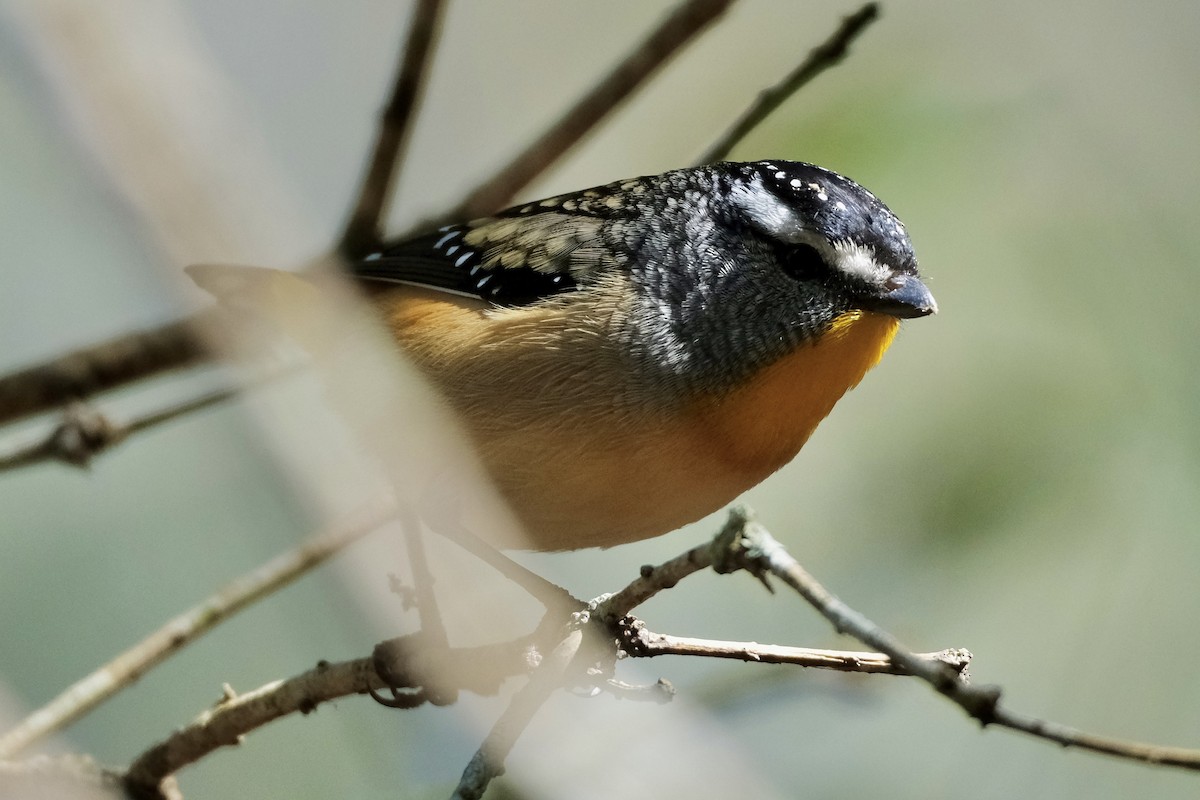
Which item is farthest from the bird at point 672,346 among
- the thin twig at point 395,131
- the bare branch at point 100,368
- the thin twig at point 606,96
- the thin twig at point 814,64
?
the bare branch at point 100,368

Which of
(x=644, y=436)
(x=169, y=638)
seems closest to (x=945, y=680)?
(x=644, y=436)

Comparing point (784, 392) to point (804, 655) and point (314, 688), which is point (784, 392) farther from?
point (314, 688)

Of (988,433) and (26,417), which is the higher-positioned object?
(26,417)

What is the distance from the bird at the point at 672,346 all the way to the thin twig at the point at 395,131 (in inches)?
16.9

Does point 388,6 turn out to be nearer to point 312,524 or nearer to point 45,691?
point 312,524

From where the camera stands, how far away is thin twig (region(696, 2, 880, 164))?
3.76 meters

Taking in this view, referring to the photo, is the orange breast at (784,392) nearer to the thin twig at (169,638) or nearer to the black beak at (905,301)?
the black beak at (905,301)

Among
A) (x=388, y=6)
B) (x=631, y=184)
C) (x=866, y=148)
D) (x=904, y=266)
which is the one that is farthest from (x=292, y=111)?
(x=904, y=266)

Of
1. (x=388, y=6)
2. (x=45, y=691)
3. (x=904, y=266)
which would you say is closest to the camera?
(x=904, y=266)

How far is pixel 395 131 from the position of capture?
3.91 metres

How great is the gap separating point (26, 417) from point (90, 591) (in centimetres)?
113

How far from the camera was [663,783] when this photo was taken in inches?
148

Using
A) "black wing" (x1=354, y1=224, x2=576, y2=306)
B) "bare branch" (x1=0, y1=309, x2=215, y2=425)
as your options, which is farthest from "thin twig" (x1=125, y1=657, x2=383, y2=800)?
"black wing" (x1=354, y1=224, x2=576, y2=306)

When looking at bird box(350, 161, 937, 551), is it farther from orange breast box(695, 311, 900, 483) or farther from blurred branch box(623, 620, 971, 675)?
blurred branch box(623, 620, 971, 675)
